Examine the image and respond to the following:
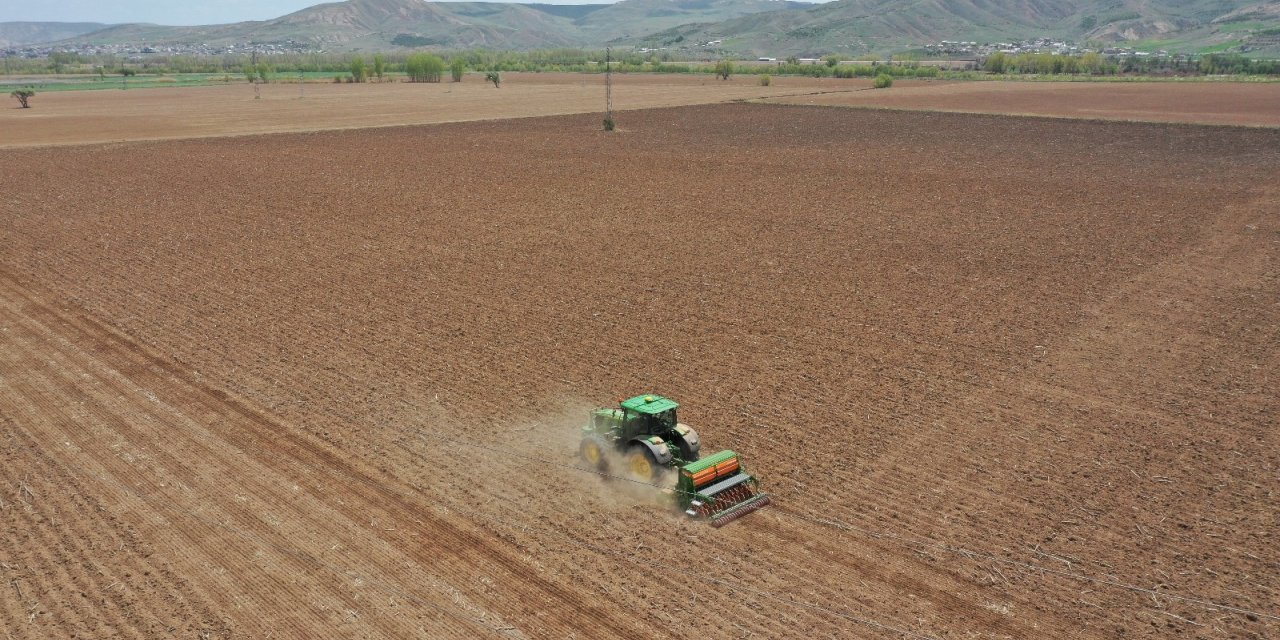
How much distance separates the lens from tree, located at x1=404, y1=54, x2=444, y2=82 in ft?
514

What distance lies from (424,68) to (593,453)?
154052mm

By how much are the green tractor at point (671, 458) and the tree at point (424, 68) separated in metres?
153

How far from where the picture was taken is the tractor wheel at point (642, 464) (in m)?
14.9

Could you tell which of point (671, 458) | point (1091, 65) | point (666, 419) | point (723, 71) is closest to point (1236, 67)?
point (1091, 65)

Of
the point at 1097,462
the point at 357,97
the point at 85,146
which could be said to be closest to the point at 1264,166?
the point at 1097,462

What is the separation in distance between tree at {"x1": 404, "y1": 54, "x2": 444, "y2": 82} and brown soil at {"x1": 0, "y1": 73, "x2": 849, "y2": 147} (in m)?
5.92

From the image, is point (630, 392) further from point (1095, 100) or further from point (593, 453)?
point (1095, 100)

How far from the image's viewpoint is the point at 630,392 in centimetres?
1931

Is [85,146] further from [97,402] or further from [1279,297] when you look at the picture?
[1279,297]

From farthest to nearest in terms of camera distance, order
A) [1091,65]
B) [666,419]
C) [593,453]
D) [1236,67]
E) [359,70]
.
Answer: [1091,65]
[1236,67]
[359,70]
[593,453]
[666,419]

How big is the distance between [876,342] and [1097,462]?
7.03 meters

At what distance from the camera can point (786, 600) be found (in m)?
12.1

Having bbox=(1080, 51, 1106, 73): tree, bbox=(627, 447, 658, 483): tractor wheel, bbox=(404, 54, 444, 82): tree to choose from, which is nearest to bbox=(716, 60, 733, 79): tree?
bbox=(404, 54, 444, 82): tree

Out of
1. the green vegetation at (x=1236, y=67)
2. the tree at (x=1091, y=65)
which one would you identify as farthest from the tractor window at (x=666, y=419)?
the green vegetation at (x=1236, y=67)
